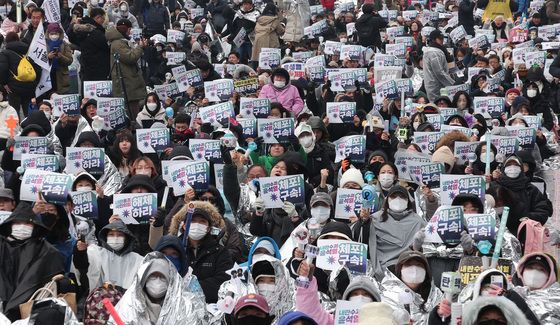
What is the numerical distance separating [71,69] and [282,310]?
1215 cm

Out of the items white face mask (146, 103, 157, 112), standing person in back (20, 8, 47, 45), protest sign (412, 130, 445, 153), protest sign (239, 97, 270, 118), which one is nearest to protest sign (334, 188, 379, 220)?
protest sign (412, 130, 445, 153)

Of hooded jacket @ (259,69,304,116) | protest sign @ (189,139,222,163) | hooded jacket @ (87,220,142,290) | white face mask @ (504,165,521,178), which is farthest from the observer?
hooded jacket @ (259,69,304,116)

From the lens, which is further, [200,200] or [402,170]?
[402,170]

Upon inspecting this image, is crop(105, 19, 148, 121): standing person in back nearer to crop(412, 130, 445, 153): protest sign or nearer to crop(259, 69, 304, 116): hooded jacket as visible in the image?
crop(259, 69, 304, 116): hooded jacket

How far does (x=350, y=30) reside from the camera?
30891 millimetres

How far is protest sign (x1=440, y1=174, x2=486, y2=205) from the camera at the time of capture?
53.2 feet

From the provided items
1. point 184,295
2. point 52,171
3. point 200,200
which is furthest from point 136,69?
point 184,295

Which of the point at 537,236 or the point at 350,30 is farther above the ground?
the point at 350,30

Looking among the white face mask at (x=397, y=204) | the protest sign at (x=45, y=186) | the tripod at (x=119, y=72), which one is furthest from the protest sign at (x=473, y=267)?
the tripod at (x=119, y=72)

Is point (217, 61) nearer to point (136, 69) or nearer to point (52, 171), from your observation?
point (136, 69)

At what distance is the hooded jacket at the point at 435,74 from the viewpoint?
2502cm

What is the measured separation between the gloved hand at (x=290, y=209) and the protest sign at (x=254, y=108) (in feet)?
16.2

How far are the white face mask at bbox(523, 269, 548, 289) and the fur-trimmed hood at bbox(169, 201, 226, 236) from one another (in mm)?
2907

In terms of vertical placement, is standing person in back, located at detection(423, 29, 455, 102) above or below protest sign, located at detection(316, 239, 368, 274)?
above
